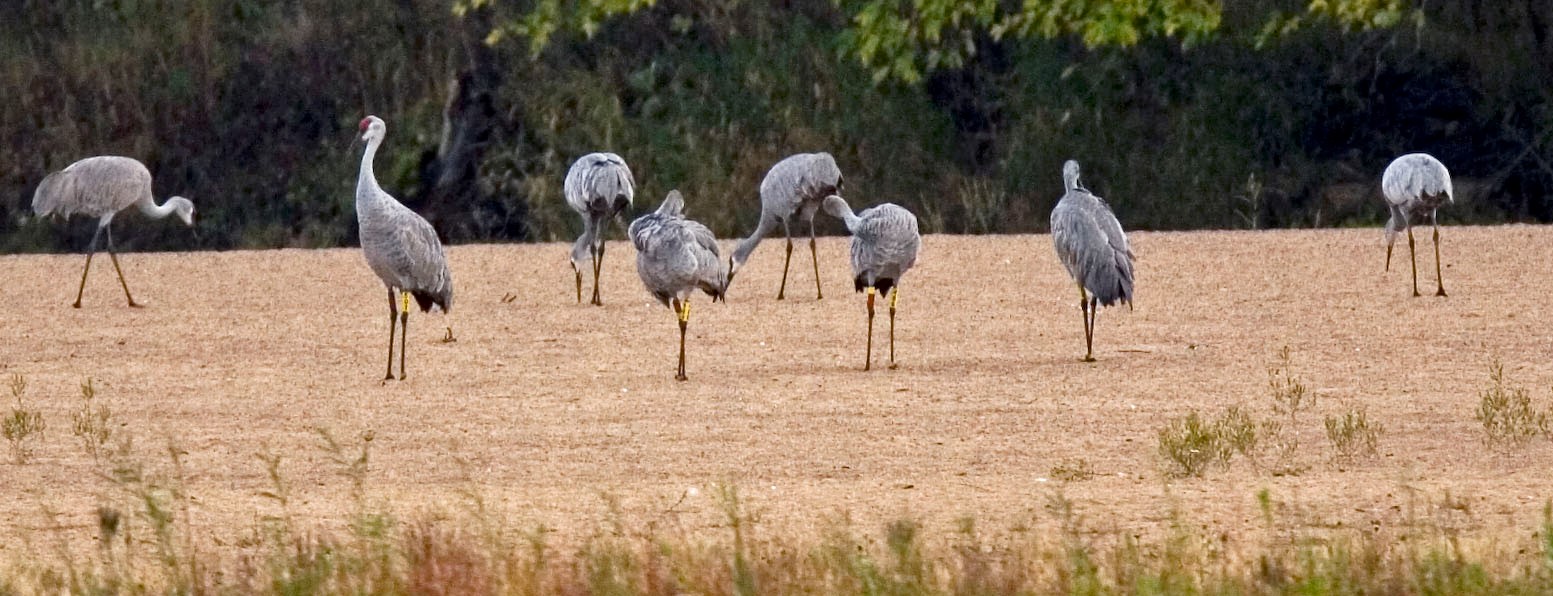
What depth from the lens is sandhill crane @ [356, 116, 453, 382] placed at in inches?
446

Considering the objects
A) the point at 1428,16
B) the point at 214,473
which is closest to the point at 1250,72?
the point at 1428,16

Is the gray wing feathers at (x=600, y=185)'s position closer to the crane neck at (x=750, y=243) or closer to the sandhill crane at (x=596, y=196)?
the sandhill crane at (x=596, y=196)

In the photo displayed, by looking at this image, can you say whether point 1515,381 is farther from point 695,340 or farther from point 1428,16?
point 1428,16

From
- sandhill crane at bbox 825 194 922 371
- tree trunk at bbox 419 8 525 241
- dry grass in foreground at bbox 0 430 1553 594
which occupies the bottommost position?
dry grass in foreground at bbox 0 430 1553 594

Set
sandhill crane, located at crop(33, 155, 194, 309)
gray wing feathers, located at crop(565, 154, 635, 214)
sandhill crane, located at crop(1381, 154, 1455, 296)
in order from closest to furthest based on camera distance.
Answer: sandhill crane, located at crop(1381, 154, 1455, 296) → gray wing feathers, located at crop(565, 154, 635, 214) → sandhill crane, located at crop(33, 155, 194, 309)

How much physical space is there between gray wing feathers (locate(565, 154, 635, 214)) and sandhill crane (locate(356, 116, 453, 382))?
10.8 feet

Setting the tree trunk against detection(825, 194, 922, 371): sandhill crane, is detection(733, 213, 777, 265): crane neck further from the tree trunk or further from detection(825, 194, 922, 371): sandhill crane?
the tree trunk

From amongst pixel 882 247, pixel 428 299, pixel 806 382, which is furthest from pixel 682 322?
pixel 428 299

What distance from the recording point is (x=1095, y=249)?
37.6 ft

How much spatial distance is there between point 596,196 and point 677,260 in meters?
3.65

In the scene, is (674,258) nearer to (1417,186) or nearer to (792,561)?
(1417,186)

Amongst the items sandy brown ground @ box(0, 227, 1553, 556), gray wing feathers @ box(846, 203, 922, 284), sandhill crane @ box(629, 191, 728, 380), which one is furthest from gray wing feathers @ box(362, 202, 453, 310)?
gray wing feathers @ box(846, 203, 922, 284)

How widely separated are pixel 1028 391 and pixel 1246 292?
182 inches

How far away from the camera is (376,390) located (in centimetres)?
1124
